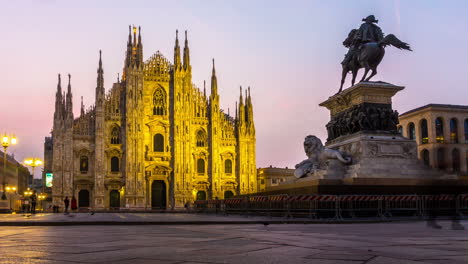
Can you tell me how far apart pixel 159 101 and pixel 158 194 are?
10367 mm

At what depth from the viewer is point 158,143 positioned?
6172 centimetres

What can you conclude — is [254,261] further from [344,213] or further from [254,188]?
[254,188]

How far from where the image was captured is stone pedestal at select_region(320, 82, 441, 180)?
24172mm

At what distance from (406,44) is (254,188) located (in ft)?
131

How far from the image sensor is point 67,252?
773 cm

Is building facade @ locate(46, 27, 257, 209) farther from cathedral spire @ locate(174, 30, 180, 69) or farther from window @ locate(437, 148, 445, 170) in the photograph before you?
window @ locate(437, 148, 445, 170)

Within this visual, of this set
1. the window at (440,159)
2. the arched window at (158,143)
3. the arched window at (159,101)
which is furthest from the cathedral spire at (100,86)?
the window at (440,159)

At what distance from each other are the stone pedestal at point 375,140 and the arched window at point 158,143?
37382 millimetres

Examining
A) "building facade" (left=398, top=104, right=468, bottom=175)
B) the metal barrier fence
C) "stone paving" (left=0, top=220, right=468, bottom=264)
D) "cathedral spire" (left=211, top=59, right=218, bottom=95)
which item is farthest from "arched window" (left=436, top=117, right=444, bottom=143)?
"stone paving" (left=0, top=220, right=468, bottom=264)

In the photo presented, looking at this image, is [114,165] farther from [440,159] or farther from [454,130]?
[440,159]

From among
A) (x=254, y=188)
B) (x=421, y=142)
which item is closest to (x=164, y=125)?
(x=254, y=188)

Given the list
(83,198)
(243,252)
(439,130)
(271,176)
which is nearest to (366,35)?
(243,252)

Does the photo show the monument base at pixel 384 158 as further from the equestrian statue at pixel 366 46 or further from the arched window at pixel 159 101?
the arched window at pixel 159 101

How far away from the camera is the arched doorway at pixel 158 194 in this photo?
61.3m
